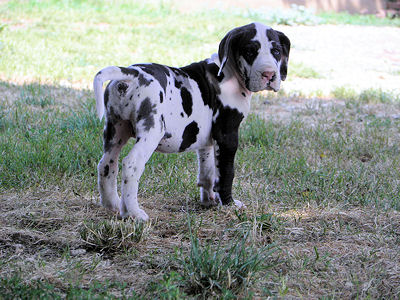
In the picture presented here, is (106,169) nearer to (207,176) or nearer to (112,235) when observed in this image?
(112,235)

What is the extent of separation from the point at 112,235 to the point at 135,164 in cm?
42

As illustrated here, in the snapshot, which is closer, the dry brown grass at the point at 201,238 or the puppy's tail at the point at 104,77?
the dry brown grass at the point at 201,238

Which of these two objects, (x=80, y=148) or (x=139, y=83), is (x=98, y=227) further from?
(x=80, y=148)

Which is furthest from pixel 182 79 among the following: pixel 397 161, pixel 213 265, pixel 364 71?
pixel 364 71

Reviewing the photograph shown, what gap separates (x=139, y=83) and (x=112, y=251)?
959 mm

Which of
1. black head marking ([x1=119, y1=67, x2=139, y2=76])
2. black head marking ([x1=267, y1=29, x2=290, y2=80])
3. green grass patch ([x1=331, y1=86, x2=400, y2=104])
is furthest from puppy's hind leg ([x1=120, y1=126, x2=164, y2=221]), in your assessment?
green grass patch ([x1=331, y1=86, x2=400, y2=104])

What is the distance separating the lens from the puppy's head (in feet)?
10.8

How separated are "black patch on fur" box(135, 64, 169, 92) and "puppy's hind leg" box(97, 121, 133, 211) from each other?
1.06 feet

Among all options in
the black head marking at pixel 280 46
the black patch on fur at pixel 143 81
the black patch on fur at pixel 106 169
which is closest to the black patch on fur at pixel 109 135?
the black patch on fur at pixel 106 169

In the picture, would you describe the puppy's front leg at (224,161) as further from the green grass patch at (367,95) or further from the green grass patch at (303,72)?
the green grass patch at (303,72)

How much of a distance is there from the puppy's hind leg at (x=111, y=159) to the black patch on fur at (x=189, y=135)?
0.33 m

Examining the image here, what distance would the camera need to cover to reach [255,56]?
335 centimetres

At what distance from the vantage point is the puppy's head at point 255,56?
10.8 feet

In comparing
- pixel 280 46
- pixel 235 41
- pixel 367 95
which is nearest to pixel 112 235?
pixel 235 41
